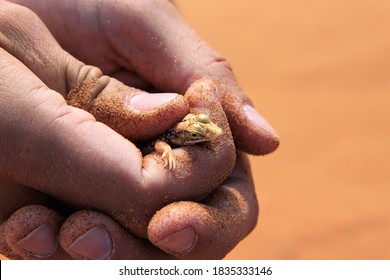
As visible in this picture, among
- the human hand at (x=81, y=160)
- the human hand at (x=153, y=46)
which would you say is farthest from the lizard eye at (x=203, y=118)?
the human hand at (x=153, y=46)

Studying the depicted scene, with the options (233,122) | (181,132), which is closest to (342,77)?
(233,122)

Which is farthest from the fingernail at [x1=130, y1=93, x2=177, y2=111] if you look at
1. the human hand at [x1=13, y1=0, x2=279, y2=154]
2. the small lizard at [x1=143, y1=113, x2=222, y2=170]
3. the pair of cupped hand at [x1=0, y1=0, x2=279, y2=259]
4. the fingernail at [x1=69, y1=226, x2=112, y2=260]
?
the fingernail at [x1=69, y1=226, x2=112, y2=260]

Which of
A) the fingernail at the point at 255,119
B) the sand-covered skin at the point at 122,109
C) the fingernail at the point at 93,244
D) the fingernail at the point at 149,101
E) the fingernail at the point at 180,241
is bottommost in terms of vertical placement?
the fingernail at the point at 93,244

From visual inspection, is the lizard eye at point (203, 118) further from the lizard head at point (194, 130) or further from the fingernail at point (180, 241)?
the fingernail at point (180, 241)

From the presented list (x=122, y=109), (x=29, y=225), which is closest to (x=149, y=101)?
(x=122, y=109)

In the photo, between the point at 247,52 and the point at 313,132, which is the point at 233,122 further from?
→ the point at 247,52

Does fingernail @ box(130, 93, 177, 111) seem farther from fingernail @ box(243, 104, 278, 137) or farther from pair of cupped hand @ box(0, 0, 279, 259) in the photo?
fingernail @ box(243, 104, 278, 137)
